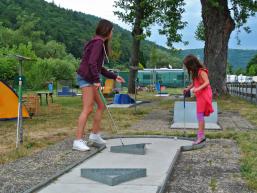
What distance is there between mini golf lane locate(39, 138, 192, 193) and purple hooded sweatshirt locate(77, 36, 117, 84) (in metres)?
1.05

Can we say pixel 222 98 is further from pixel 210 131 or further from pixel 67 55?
pixel 67 55

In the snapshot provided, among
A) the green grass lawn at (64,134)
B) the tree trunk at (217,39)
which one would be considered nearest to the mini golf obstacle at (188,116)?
the green grass lawn at (64,134)

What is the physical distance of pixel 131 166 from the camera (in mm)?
5746

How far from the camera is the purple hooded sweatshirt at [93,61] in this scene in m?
6.84

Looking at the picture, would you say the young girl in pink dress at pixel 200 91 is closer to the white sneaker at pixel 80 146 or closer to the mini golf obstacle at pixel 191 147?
the mini golf obstacle at pixel 191 147

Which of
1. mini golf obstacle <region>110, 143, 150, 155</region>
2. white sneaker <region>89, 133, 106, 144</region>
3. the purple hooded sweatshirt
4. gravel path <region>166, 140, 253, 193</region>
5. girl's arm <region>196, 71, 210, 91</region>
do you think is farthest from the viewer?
girl's arm <region>196, 71, 210, 91</region>

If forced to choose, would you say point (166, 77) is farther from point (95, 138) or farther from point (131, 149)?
point (131, 149)

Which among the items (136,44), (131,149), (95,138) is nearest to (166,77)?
(136,44)

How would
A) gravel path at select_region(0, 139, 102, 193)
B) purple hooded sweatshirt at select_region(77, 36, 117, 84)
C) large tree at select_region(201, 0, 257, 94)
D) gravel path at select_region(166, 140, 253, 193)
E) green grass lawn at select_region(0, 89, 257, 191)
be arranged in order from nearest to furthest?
gravel path at select_region(166, 140, 253, 193) < gravel path at select_region(0, 139, 102, 193) < green grass lawn at select_region(0, 89, 257, 191) < purple hooded sweatshirt at select_region(77, 36, 117, 84) < large tree at select_region(201, 0, 257, 94)

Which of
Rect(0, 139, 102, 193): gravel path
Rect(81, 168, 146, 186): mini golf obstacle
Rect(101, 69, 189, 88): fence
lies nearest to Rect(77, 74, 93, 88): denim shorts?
Rect(0, 139, 102, 193): gravel path

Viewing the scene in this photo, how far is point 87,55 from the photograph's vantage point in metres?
6.99

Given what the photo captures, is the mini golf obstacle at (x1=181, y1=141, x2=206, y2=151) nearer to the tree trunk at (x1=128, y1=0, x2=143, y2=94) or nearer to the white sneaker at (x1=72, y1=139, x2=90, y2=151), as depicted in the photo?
the white sneaker at (x1=72, y1=139, x2=90, y2=151)

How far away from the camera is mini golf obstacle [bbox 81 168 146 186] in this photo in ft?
15.6

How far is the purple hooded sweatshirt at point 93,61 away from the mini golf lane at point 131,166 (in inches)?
41.5
